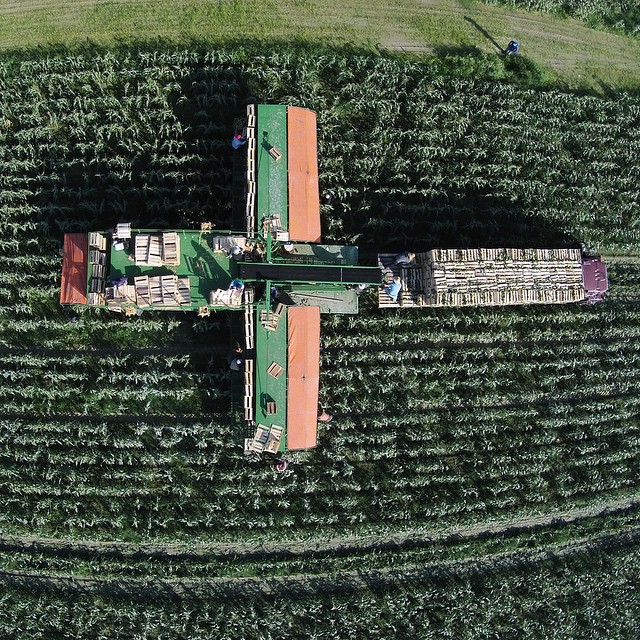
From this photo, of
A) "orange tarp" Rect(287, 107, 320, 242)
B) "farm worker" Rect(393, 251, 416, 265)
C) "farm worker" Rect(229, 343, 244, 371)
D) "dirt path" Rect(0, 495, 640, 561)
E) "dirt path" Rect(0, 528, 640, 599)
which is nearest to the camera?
"orange tarp" Rect(287, 107, 320, 242)

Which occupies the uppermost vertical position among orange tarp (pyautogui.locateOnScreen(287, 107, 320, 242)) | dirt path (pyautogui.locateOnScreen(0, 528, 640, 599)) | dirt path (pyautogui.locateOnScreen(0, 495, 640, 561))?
orange tarp (pyautogui.locateOnScreen(287, 107, 320, 242))

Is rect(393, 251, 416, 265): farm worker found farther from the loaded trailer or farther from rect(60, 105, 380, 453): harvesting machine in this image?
rect(60, 105, 380, 453): harvesting machine

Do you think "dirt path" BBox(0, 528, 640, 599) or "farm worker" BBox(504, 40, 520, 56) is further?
"farm worker" BBox(504, 40, 520, 56)

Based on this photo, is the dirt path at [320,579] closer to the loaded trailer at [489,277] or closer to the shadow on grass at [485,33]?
the loaded trailer at [489,277]

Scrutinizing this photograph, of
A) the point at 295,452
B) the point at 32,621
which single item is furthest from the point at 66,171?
the point at 32,621

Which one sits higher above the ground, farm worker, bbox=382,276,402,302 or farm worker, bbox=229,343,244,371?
farm worker, bbox=382,276,402,302

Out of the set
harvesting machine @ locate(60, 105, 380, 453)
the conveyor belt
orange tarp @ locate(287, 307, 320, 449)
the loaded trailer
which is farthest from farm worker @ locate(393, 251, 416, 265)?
orange tarp @ locate(287, 307, 320, 449)
